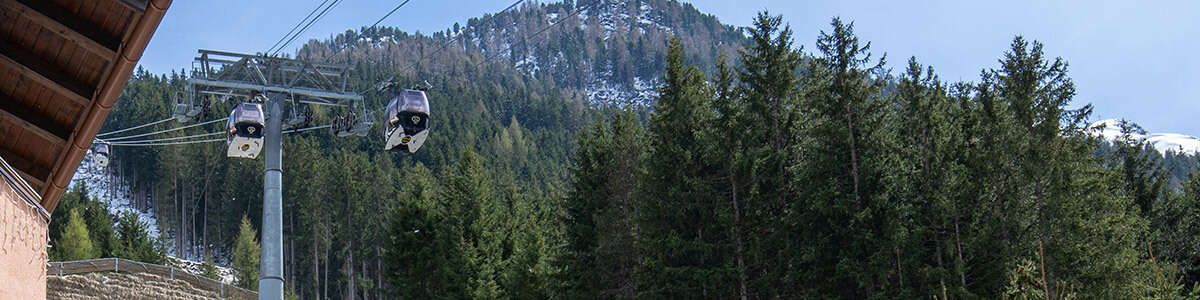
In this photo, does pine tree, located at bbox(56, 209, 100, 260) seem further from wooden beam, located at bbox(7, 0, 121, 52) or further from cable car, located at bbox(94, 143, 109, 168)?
wooden beam, located at bbox(7, 0, 121, 52)

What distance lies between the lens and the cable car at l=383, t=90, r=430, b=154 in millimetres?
16156

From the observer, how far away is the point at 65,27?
28.9 ft

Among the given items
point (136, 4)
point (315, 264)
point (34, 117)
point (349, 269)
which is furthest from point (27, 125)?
point (315, 264)

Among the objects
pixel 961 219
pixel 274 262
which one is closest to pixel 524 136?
pixel 961 219

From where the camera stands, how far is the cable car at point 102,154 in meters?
26.3

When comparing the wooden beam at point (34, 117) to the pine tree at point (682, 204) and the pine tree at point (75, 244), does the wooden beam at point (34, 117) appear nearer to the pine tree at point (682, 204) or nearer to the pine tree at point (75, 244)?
the pine tree at point (682, 204)

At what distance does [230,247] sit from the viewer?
80.8 metres

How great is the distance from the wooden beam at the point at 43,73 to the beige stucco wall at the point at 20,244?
1.08 m

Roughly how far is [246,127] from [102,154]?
13.1 meters

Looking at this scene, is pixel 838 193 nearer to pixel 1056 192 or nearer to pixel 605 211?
pixel 1056 192

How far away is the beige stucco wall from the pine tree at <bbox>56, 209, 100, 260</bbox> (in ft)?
174

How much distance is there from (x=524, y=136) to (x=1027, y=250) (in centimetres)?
11574

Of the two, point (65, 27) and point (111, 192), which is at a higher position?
point (111, 192)

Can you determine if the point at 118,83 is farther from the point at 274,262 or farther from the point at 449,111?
the point at 449,111
